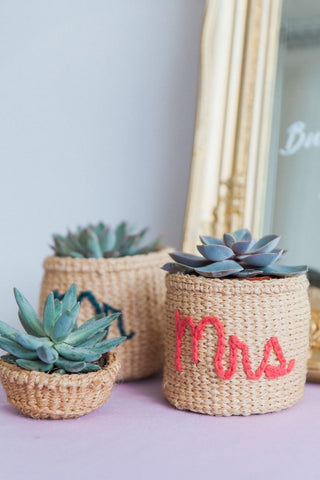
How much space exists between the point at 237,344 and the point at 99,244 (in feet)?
0.67

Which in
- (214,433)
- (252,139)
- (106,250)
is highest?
(252,139)

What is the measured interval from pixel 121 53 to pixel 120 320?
0.43 meters

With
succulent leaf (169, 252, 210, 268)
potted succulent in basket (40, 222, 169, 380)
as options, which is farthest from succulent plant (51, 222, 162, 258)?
succulent leaf (169, 252, 210, 268)

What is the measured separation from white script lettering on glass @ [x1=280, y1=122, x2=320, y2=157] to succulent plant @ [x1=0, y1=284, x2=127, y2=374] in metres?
0.32

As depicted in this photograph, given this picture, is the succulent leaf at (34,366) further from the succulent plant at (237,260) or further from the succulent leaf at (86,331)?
the succulent plant at (237,260)

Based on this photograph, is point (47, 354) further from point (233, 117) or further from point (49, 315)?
point (233, 117)

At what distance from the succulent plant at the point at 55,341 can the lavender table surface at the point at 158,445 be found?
50mm

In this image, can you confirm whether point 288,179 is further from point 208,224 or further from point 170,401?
point 170,401

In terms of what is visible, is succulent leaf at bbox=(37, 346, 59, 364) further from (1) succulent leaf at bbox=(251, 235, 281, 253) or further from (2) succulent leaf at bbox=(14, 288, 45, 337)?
(1) succulent leaf at bbox=(251, 235, 281, 253)

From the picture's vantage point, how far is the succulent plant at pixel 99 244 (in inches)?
25.9

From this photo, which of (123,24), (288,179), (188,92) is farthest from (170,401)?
(123,24)

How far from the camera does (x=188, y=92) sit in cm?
87

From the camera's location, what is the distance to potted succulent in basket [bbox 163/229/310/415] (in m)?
0.54

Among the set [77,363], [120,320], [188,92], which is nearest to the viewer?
[77,363]
